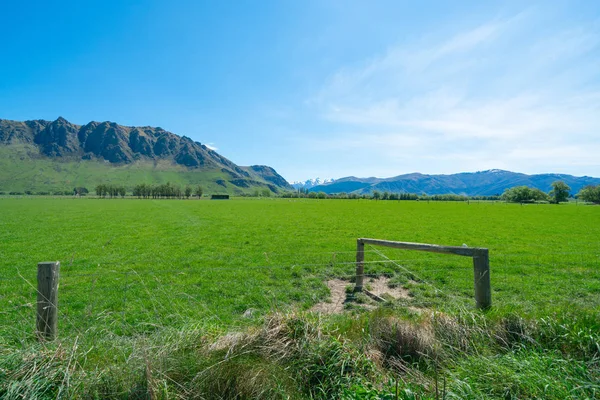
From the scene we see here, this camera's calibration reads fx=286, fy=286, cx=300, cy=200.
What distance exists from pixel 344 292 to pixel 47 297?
7584 millimetres

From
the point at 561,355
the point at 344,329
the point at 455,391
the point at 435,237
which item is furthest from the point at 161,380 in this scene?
the point at 435,237

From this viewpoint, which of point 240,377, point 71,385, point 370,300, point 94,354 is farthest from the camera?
point 370,300

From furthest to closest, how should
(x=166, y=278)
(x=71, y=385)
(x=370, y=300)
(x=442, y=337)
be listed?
(x=166, y=278) → (x=370, y=300) → (x=442, y=337) → (x=71, y=385)

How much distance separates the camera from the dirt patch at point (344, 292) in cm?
830

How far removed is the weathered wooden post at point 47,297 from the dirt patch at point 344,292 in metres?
5.70

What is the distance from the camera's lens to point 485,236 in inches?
919

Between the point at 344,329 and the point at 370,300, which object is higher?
the point at 344,329

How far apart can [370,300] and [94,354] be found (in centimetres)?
698

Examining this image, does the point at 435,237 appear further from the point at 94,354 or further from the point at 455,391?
the point at 94,354

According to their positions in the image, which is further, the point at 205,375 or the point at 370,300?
the point at 370,300

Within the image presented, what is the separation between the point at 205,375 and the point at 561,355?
4.82 metres

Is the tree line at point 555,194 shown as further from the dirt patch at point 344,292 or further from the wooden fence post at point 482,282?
the wooden fence post at point 482,282

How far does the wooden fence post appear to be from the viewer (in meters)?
5.48

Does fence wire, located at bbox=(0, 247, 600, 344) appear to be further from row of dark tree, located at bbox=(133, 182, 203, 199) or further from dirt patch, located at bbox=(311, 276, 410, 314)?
row of dark tree, located at bbox=(133, 182, 203, 199)
